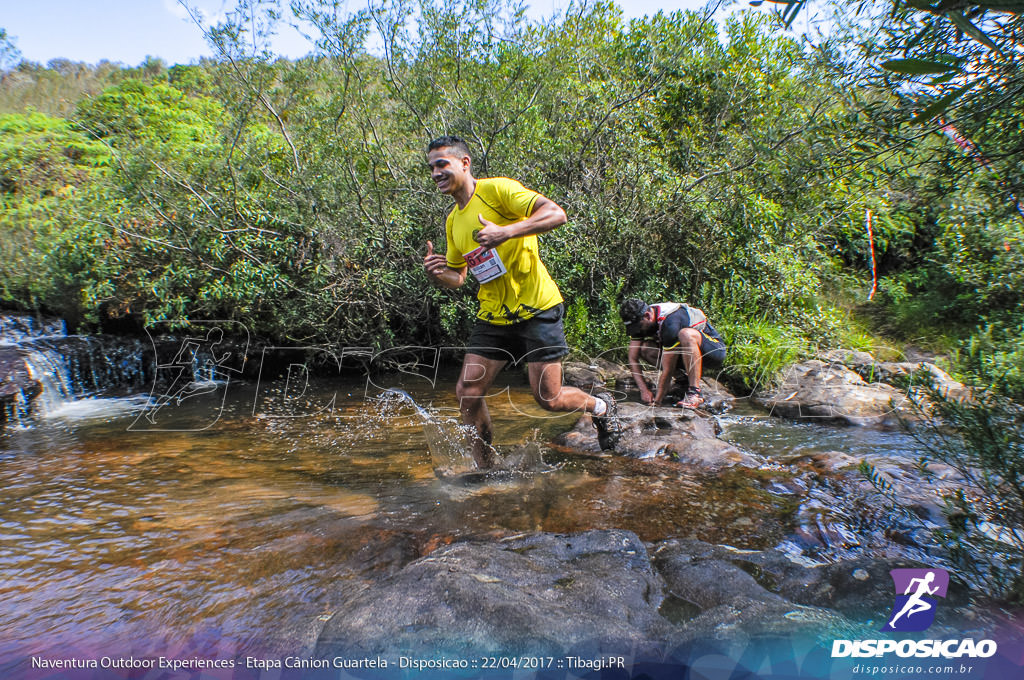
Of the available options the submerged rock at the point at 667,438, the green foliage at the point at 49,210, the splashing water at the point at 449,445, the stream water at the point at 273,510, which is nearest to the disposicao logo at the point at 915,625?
the stream water at the point at 273,510

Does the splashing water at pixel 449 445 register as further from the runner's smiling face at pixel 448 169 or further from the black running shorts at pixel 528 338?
the runner's smiling face at pixel 448 169

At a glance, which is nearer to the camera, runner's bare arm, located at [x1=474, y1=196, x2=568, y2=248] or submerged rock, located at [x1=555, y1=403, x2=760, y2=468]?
runner's bare arm, located at [x1=474, y1=196, x2=568, y2=248]

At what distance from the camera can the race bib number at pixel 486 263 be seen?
3348 mm

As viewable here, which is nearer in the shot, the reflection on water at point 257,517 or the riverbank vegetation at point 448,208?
the reflection on water at point 257,517

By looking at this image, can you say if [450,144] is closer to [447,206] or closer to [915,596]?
[915,596]

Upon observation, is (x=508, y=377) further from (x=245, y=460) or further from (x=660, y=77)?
(x=660, y=77)

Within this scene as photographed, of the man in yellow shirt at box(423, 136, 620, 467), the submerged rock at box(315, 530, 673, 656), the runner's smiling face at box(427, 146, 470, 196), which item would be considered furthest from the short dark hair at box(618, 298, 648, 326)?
the submerged rock at box(315, 530, 673, 656)

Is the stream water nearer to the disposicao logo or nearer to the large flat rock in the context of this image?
the large flat rock

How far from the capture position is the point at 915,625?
5.84 feet

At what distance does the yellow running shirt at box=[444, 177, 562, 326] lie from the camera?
3.41m

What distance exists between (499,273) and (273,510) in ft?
6.60

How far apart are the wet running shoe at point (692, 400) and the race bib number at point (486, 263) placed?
317 centimetres

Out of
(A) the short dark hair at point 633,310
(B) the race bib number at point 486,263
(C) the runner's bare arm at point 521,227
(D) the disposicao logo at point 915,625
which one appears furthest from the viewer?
(A) the short dark hair at point 633,310

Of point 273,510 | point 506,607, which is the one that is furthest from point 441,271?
point 506,607
